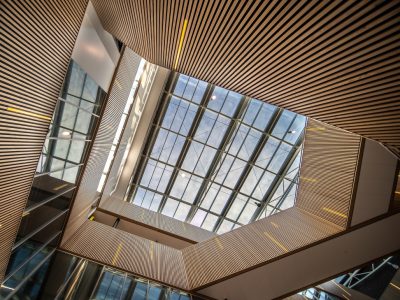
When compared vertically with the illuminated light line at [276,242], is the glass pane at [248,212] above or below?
below

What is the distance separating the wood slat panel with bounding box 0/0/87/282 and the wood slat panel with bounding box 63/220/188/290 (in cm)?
493

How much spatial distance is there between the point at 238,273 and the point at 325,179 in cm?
500

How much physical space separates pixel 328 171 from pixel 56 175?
9.53m

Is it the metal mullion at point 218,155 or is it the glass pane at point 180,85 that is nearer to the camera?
the glass pane at point 180,85

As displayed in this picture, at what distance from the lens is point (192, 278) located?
11.5 metres

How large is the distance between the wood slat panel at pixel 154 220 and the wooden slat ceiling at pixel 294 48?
36.2ft

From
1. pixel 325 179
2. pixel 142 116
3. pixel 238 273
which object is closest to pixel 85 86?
pixel 238 273

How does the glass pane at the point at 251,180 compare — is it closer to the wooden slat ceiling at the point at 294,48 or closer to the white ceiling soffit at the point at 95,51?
the wooden slat ceiling at the point at 294,48

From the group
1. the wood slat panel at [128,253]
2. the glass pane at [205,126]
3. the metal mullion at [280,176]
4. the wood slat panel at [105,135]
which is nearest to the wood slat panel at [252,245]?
the wood slat panel at [128,253]

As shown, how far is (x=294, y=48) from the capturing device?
5141mm

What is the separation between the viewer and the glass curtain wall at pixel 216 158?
17.9 metres

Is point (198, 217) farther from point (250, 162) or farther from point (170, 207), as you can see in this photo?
point (250, 162)

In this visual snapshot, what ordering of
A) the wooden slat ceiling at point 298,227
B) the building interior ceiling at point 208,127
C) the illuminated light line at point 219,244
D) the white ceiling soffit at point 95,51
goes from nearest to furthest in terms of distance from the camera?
the building interior ceiling at point 208,127
the white ceiling soffit at point 95,51
the wooden slat ceiling at point 298,227
the illuminated light line at point 219,244

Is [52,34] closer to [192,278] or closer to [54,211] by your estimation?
[54,211]
